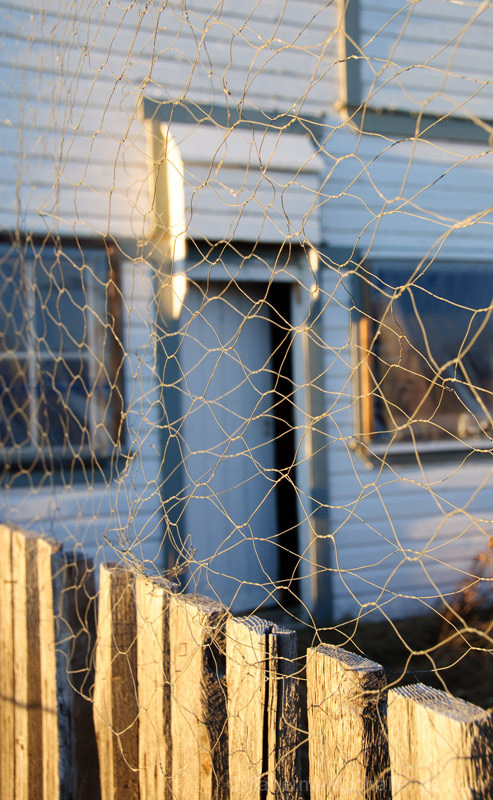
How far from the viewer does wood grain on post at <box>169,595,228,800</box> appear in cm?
130

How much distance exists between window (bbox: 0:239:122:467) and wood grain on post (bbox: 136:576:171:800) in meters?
2.69

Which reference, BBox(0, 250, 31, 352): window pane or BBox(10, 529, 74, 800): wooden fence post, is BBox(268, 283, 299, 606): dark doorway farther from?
BBox(10, 529, 74, 800): wooden fence post

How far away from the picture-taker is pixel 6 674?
7.45ft

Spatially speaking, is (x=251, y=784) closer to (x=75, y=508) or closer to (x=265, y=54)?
(x=75, y=508)

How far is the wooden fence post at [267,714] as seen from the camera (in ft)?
3.72

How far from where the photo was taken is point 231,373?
5.20 metres

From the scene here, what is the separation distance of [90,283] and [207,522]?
182 centimetres

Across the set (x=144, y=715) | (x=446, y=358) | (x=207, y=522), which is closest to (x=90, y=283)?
(x=207, y=522)

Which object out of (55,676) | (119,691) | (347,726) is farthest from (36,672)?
(347,726)

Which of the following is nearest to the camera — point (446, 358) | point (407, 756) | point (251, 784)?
point (407, 756)

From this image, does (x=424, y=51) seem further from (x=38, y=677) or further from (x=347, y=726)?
(x=347, y=726)

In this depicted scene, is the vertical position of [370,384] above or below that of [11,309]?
below

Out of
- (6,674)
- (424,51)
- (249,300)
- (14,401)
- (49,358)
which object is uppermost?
(424,51)

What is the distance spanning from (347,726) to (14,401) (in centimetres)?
369
